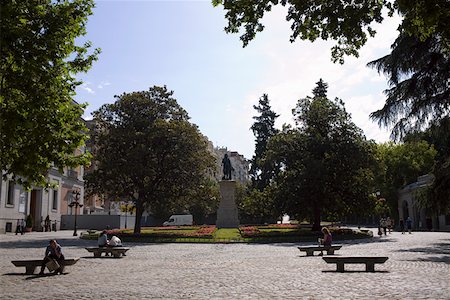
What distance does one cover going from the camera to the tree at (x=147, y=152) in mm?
35938

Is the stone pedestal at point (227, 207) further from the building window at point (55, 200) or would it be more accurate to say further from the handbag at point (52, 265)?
the handbag at point (52, 265)

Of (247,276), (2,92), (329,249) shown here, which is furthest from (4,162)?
(329,249)

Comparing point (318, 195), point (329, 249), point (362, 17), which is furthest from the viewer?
point (318, 195)

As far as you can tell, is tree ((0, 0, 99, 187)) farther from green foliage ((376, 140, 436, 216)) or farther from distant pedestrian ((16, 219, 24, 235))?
green foliage ((376, 140, 436, 216))

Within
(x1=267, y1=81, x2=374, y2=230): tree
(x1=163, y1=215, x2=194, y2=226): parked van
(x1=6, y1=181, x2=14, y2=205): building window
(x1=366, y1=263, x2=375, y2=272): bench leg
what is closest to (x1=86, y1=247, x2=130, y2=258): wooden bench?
(x1=366, y1=263, x2=375, y2=272): bench leg

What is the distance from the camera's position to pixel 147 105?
38.3 meters

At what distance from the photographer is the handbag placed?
14.1 meters

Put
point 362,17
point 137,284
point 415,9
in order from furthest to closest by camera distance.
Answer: point 137,284, point 362,17, point 415,9

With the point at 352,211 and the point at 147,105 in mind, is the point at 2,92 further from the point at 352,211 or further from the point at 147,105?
the point at 352,211

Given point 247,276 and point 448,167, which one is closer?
point 247,276

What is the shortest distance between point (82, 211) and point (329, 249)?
180 ft

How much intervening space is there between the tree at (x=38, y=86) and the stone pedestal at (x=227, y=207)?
31.7 metres

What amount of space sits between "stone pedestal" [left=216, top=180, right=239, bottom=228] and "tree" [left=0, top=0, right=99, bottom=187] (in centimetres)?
3169

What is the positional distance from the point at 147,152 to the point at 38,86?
75.9 feet
